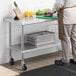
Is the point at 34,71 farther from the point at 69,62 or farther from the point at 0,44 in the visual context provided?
the point at 0,44

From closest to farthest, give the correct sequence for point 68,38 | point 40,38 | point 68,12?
point 68,12 → point 68,38 → point 40,38

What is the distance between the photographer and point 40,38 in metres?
4.60

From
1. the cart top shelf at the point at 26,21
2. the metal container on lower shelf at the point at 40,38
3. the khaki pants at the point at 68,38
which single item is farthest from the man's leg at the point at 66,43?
the metal container on lower shelf at the point at 40,38

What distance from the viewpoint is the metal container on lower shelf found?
4535 millimetres

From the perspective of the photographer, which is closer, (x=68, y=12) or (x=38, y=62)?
(x=68, y=12)

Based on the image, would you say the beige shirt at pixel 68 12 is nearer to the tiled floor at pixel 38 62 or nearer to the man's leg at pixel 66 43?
the man's leg at pixel 66 43

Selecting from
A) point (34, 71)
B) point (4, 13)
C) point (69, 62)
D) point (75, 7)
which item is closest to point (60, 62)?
point (69, 62)

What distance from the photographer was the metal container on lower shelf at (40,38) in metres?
4.54

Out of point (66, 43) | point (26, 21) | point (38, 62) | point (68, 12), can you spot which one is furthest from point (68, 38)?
point (38, 62)

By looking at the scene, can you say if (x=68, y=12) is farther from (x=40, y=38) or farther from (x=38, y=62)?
(x=38, y=62)

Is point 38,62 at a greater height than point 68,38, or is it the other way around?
point 68,38

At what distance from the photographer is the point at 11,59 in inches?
176

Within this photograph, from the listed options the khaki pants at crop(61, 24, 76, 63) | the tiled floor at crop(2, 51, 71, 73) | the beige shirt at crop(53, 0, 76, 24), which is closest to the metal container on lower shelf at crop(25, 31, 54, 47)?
the tiled floor at crop(2, 51, 71, 73)

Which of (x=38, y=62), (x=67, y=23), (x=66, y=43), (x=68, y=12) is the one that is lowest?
(x=38, y=62)
